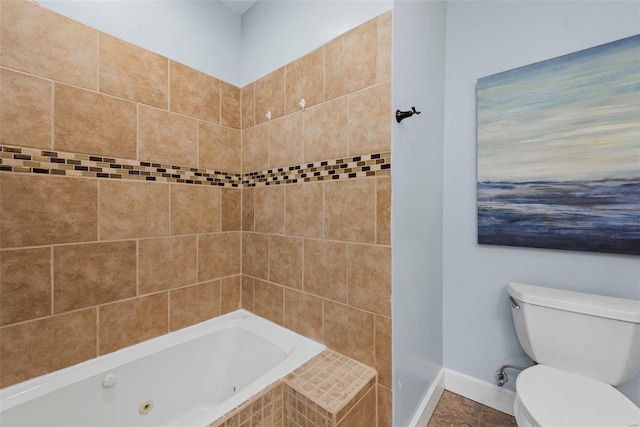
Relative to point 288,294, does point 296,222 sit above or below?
above

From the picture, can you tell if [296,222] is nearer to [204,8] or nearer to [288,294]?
[288,294]

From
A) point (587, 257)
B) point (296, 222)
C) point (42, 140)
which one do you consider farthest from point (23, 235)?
point (587, 257)

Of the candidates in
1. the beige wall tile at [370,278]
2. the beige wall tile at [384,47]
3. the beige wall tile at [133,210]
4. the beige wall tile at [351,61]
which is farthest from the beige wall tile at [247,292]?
the beige wall tile at [384,47]

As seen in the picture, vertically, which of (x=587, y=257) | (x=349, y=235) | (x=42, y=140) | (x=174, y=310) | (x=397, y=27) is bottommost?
(x=174, y=310)

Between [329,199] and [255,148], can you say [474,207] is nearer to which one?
[329,199]

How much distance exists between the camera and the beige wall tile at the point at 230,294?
5.86ft

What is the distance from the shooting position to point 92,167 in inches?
48.8

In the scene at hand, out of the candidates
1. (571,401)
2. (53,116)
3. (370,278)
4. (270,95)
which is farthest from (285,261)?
(571,401)

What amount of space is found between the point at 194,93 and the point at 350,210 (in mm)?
1186

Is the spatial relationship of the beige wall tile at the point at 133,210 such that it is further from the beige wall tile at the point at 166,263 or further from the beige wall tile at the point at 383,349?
the beige wall tile at the point at 383,349

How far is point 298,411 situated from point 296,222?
2.86 ft

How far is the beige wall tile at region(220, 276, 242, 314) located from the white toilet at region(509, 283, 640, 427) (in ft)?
5.24

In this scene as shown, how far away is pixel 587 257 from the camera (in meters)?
1.30

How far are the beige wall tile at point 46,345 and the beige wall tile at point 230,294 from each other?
670 millimetres
